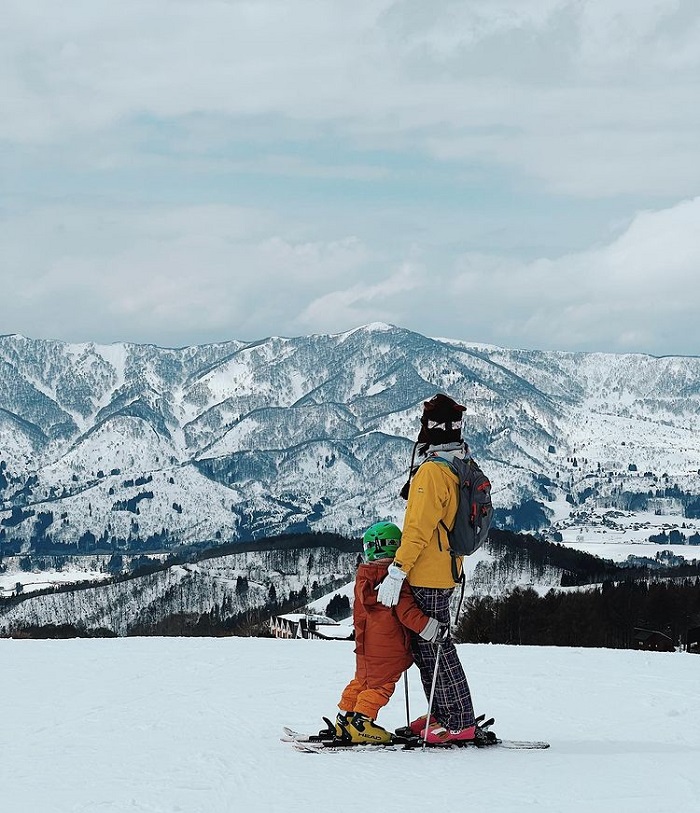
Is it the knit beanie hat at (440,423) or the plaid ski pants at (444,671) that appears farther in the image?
the knit beanie hat at (440,423)

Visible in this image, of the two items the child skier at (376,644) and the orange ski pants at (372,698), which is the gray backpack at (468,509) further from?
the orange ski pants at (372,698)

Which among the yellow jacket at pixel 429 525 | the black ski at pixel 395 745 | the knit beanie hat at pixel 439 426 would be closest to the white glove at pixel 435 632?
the yellow jacket at pixel 429 525

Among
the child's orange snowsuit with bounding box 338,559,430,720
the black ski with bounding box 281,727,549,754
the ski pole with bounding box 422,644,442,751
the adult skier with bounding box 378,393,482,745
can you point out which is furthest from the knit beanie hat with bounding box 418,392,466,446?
the black ski with bounding box 281,727,549,754

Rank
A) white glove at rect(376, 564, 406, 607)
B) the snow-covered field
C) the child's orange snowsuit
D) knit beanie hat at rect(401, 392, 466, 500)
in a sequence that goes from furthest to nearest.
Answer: knit beanie hat at rect(401, 392, 466, 500) < the child's orange snowsuit < white glove at rect(376, 564, 406, 607) < the snow-covered field

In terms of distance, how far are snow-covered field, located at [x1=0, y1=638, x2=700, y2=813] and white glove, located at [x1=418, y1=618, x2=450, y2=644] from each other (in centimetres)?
85

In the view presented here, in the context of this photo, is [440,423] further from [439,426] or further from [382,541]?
[382,541]

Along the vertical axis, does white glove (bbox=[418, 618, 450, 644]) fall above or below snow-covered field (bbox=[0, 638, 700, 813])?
above

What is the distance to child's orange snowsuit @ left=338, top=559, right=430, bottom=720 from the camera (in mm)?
7321

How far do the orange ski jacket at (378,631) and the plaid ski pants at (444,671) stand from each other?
0.34ft

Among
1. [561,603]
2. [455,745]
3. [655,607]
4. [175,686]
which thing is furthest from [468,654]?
[655,607]

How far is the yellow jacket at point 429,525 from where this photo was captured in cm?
705

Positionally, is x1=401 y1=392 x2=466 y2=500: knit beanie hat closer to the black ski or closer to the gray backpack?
the gray backpack

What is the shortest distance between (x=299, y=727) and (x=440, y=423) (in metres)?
3.34

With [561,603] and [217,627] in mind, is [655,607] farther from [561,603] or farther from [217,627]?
[217,627]
